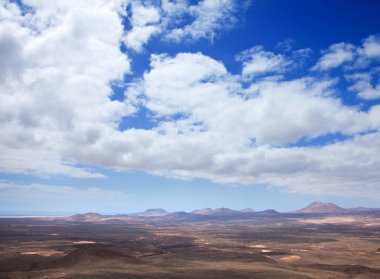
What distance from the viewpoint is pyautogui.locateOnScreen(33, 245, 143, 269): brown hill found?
47.9 meters

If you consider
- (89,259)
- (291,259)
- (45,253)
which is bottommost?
(291,259)

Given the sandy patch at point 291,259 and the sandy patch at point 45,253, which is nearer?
the sandy patch at point 291,259

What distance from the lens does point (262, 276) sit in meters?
40.2

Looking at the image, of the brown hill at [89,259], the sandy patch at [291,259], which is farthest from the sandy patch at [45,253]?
the sandy patch at [291,259]

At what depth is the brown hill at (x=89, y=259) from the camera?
4788 centimetres

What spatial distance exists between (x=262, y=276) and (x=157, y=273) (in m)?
12.3

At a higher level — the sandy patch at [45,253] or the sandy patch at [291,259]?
the sandy patch at [45,253]

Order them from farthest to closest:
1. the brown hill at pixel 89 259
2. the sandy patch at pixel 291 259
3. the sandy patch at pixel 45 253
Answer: the sandy patch at pixel 45 253, the sandy patch at pixel 291 259, the brown hill at pixel 89 259

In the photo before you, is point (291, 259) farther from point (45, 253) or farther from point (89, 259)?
point (45, 253)

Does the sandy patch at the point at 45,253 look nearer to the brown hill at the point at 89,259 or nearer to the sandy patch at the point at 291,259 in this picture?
the brown hill at the point at 89,259

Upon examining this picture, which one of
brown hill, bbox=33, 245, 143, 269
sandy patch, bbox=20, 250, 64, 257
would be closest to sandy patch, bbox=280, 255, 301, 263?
brown hill, bbox=33, 245, 143, 269

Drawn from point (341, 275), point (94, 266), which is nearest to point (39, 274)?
point (94, 266)

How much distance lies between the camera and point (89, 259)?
50.1 metres

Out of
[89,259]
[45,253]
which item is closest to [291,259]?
[89,259]
